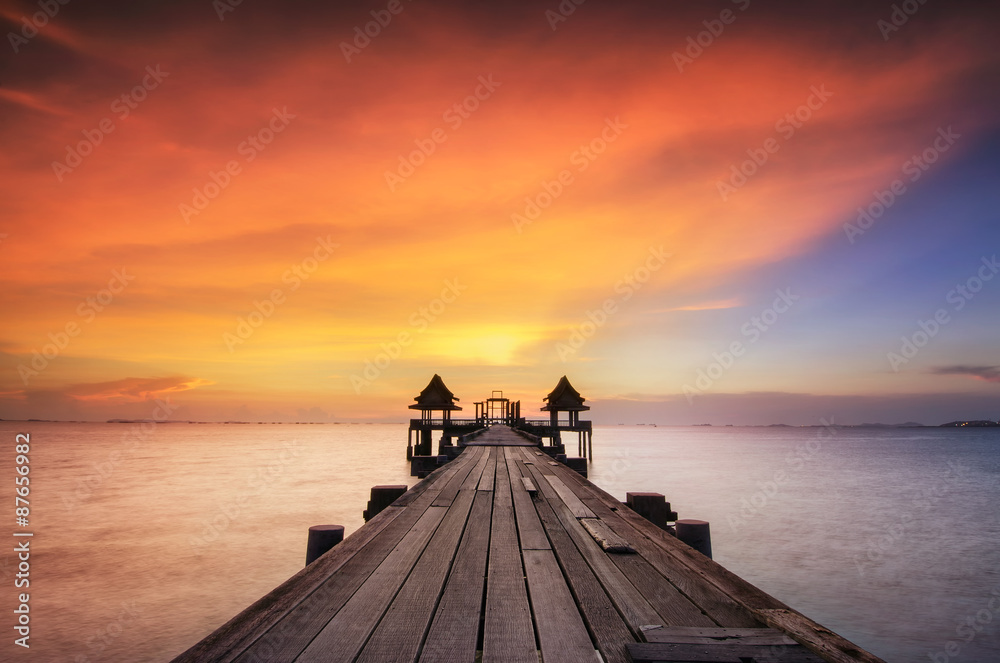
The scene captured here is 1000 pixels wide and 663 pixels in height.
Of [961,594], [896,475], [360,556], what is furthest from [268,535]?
[896,475]

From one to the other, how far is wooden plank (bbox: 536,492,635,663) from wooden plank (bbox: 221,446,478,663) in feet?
4.54

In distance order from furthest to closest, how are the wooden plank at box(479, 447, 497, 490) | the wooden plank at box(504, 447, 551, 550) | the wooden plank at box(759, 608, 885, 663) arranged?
the wooden plank at box(479, 447, 497, 490)
the wooden plank at box(504, 447, 551, 550)
the wooden plank at box(759, 608, 885, 663)

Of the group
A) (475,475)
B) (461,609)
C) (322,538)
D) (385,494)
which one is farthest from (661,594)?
(475,475)

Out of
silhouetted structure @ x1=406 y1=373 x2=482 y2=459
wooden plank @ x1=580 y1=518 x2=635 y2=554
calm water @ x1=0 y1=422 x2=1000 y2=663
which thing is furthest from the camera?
silhouetted structure @ x1=406 y1=373 x2=482 y2=459

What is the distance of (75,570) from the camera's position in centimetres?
1459

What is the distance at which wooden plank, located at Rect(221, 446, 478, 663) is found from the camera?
2352 mm

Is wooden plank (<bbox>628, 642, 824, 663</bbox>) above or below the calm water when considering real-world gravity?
above

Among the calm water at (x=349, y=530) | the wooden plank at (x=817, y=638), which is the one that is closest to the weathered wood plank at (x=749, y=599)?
the wooden plank at (x=817, y=638)

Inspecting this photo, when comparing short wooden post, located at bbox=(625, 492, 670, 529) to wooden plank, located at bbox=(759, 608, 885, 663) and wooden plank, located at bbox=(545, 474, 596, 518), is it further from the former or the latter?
wooden plank, located at bbox=(759, 608, 885, 663)

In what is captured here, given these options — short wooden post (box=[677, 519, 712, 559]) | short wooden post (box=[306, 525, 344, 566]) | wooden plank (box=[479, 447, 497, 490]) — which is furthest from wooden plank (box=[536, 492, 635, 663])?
wooden plank (box=[479, 447, 497, 490])

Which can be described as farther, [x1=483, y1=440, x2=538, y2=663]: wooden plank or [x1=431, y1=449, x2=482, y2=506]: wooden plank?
[x1=431, y1=449, x2=482, y2=506]: wooden plank

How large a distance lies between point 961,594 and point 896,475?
37330 millimetres

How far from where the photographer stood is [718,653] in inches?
91.5

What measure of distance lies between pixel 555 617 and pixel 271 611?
1542mm
